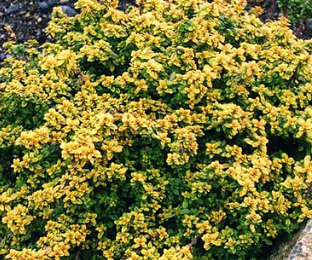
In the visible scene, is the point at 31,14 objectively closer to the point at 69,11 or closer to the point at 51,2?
the point at 51,2

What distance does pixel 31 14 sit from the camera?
5.61 metres

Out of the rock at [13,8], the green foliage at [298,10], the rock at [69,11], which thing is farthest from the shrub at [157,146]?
the rock at [13,8]

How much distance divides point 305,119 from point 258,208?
25.7 inches

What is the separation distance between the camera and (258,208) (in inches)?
108

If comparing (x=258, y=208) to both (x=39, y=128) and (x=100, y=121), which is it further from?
(x=39, y=128)

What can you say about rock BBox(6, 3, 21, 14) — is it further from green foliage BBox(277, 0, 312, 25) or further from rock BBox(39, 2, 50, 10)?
green foliage BBox(277, 0, 312, 25)

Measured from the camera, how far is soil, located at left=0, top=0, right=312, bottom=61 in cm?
539

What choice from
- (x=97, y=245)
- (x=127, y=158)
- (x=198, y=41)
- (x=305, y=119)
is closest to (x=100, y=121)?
(x=127, y=158)

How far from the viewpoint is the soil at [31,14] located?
17.7ft

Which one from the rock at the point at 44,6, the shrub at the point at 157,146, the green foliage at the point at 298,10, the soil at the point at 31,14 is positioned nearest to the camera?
the shrub at the point at 157,146

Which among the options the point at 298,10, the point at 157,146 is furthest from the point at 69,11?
the point at 157,146

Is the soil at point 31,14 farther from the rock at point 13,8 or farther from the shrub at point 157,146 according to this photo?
the shrub at point 157,146

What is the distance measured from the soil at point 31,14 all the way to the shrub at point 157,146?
2107 millimetres

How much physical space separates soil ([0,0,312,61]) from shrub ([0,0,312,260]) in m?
2.11
